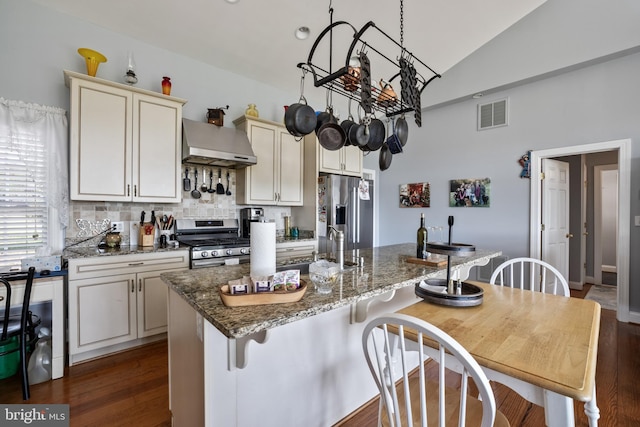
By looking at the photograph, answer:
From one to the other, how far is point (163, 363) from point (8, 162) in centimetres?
206

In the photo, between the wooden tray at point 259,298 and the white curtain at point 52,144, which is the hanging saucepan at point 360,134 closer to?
the wooden tray at point 259,298

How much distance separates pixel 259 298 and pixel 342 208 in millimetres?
2842

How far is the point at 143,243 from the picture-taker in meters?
2.78

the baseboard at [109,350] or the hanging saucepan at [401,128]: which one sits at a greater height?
the hanging saucepan at [401,128]

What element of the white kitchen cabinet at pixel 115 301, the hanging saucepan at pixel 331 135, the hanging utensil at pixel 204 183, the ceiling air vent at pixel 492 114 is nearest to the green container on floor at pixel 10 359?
the white kitchen cabinet at pixel 115 301

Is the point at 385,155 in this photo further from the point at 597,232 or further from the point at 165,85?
the point at 597,232

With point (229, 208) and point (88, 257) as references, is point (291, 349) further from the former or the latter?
point (229, 208)

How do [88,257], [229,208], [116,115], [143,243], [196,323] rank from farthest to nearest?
[229,208] → [143,243] → [116,115] → [88,257] → [196,323]

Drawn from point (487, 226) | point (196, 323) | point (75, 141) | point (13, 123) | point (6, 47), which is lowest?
point (196, 323)

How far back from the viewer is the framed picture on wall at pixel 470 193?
4188 mm

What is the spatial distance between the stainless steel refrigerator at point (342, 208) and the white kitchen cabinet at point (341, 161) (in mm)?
163

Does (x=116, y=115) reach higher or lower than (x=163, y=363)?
higher

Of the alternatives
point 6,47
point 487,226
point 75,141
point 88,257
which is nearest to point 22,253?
point 88,257

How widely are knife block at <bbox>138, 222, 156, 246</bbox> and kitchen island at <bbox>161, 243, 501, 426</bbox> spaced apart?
1532 mm
